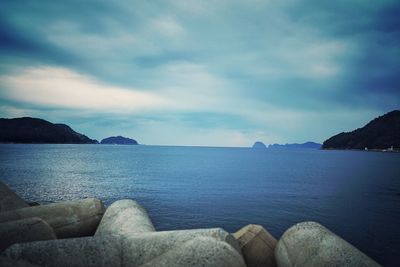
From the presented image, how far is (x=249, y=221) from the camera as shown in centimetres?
2284

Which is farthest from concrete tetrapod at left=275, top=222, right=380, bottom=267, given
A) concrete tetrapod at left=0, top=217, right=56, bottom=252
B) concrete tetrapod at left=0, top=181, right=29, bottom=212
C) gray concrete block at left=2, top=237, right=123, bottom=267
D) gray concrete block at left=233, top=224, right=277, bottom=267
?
concrete tetrapod at left=0, top=181, right=29, bottom=212

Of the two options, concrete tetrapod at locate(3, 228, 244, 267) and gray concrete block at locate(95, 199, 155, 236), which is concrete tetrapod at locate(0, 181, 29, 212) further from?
concrete tetrapod at locate(3, 228, 244, 267)

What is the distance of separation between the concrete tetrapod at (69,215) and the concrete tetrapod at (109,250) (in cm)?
504

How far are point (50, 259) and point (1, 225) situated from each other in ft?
8.61

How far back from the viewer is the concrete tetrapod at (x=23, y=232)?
299 inches

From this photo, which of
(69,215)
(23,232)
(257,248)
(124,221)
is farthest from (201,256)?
(69,215)

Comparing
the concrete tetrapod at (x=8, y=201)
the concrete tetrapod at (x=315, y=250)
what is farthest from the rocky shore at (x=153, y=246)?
the concrete tetrapod at (x=8, y=201)

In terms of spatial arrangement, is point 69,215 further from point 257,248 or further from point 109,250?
point 257,248

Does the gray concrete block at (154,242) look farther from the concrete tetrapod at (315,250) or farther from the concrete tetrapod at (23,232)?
the concrete tetrapod at (23,232)

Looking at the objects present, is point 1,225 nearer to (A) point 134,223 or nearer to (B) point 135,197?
(A) point 134,223

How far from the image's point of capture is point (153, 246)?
24.1 feet

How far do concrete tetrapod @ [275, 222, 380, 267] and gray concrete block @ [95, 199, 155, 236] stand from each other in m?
4.40

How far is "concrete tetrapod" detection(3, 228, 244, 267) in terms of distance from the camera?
20.5ft

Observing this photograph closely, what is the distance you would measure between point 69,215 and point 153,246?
5907 mm
